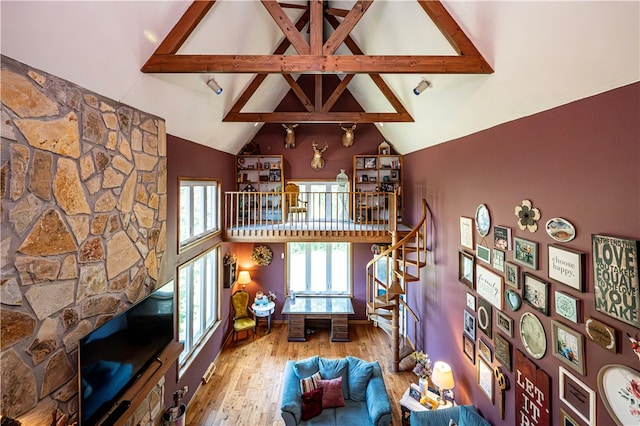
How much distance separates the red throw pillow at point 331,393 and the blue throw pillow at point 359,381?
0.71 ft

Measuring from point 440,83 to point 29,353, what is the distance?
16.0 feet

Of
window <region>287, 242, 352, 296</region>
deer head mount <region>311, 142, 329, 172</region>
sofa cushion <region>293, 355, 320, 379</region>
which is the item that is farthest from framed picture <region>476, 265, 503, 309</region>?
deer head mount <region>311, 142, 329, 172</region>

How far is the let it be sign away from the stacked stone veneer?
3961 mm

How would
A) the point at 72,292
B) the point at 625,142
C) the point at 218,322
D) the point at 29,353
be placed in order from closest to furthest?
1. the point at 625,142
2. the point at 29,353
3. the point at 72,292
4. the point at 218,322

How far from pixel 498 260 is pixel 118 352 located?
4.02 m

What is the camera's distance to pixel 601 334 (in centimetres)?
192

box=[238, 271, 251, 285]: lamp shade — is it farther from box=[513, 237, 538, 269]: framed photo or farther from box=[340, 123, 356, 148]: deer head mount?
box=[513, 237, 538, 269]: framed photo

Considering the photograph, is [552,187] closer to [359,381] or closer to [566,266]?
[566,266]

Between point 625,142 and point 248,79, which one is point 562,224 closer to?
point 625,142

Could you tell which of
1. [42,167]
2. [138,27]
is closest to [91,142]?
[42,167]

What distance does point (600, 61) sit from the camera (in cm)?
183

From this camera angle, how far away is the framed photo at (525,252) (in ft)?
8.41

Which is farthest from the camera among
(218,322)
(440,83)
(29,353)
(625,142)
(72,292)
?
(218,322)

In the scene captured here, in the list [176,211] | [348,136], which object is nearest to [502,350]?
[176,211]
